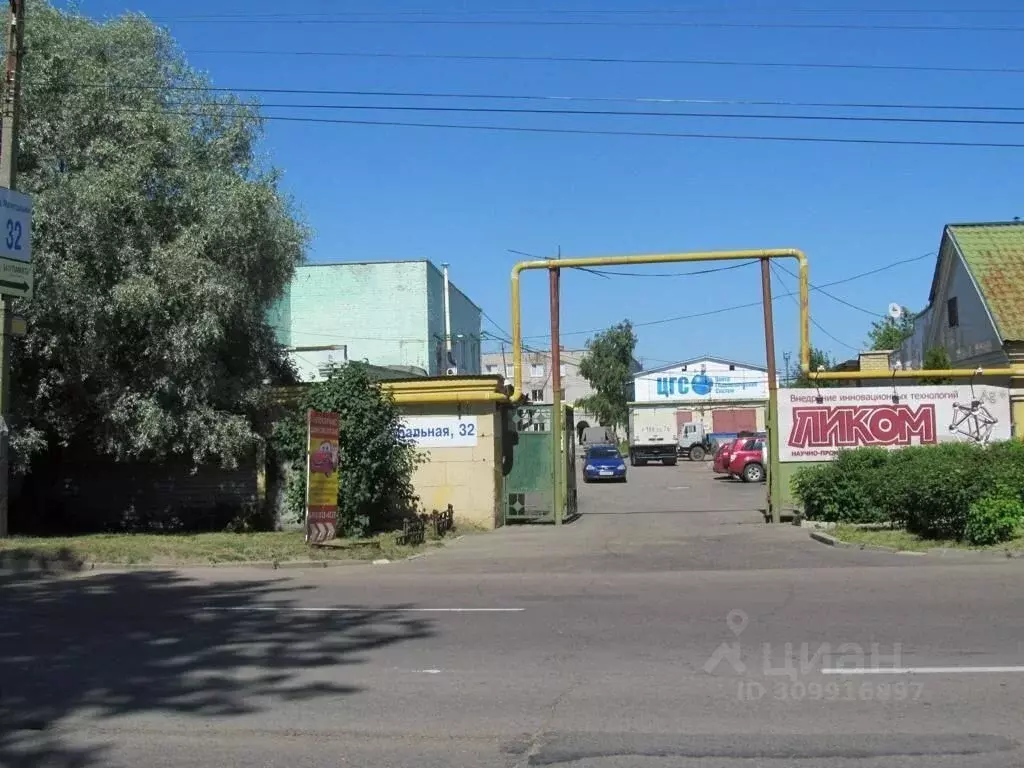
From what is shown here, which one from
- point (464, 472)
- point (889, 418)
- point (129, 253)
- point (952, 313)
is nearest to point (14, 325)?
point (129, 253)

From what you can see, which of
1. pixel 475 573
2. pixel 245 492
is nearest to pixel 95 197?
pixel 245 492

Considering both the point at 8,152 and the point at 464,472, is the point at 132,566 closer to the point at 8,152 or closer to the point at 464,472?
the point at 8,152

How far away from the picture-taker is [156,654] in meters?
8.46

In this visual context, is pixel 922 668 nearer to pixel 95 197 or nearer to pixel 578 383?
pixel 95 197

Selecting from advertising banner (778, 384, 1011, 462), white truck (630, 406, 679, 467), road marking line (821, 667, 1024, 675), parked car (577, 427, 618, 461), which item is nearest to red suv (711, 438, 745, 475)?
white truck (630, 406, 679, 467)

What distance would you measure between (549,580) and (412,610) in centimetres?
312

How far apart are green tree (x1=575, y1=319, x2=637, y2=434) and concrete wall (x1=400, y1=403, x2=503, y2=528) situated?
60978 millimetres

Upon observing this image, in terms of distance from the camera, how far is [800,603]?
10.7 m

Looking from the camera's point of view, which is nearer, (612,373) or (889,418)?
(889,418)

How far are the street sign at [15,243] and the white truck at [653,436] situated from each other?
44.0m

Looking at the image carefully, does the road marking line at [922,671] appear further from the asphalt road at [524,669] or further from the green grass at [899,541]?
the green grass at [899,541]

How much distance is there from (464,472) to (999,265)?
16.4 m

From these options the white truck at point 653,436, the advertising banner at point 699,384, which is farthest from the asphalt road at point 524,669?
the advertising banner at point 699,384

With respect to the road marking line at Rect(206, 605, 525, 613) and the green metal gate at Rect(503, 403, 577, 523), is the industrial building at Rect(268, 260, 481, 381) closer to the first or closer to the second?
the green metal gate at Rect(503, 403, 577, 523)
